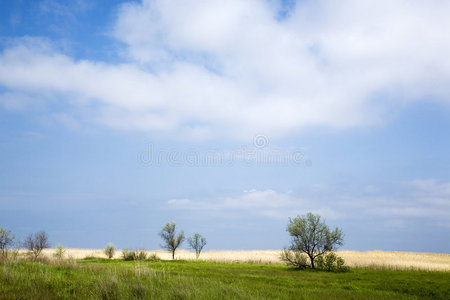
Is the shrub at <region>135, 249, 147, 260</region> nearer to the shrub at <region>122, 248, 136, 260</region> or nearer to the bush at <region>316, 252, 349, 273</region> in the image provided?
the shrub at <region>122, 248, 136, 260</region>

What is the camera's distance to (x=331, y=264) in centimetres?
3753

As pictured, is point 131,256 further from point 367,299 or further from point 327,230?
point 367,299

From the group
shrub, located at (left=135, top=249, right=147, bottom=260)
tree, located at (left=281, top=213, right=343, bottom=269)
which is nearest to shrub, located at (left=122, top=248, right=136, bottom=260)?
shrub, located at (left=135, top=249, right=147, bottom=260)

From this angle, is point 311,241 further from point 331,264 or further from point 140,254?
point 140,254

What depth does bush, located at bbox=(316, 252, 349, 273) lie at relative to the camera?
36375 millimetres

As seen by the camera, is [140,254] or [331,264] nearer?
[331,264]

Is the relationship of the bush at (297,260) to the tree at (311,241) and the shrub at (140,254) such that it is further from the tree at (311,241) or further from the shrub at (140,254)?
the shrub at (140,254)

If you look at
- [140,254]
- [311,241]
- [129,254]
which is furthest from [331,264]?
[129,254]

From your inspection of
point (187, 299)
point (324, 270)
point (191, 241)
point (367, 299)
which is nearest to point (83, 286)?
point (187, 299)

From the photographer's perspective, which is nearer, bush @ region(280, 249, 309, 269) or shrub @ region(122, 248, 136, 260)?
bush @ region(280, 249, 309, 269)

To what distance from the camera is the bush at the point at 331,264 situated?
36375mm

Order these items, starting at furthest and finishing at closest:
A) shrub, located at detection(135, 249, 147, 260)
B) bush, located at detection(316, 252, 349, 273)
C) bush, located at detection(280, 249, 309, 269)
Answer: shrub, located at detection(135, 249, 147, 260) < bush, located at detection(280, 249, 309, 269) < bush, located at detection(316, 252, 349, 273)

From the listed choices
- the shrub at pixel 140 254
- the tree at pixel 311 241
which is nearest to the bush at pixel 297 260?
the tree at pixel 311 241

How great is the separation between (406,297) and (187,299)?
1318 cm
